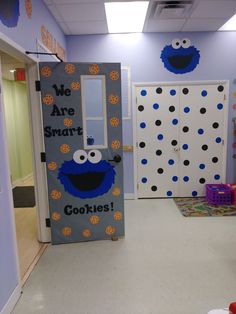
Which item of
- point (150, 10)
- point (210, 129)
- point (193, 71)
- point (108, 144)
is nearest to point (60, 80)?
point (108, 144)

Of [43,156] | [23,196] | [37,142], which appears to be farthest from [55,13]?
[23,196]

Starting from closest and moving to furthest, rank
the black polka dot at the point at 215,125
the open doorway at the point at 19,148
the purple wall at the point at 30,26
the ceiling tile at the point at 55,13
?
the purple wall at the point at 30,26, the ceiling tile at the point at 55,13, the open doorway at the point at 19,148, the black polka dot at the point at 215,125

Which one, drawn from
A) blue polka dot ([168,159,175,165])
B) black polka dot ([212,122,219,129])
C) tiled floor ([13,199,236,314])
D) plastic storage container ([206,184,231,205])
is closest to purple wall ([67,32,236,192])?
black polka dot ([212,122,219,129])

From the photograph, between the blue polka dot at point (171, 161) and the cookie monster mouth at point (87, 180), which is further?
the blue polka dot at point (171, 161)

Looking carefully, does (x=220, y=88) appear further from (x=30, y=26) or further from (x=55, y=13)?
(x=30, y=26)

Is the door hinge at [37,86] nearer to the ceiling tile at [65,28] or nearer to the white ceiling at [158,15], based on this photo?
the white ceiling at [158,15]

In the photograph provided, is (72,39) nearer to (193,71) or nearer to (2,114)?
(193,71)

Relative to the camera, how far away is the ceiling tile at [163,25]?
3704 millimetres

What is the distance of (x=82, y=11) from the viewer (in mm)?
3301

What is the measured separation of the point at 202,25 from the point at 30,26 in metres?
2.66

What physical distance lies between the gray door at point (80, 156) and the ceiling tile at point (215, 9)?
58.1 inches

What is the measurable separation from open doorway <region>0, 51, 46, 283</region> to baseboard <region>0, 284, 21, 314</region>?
3.30 feet

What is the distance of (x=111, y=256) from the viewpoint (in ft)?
8.88

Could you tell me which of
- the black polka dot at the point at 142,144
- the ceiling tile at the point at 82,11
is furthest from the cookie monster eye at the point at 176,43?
the black polka dot at the point at 142,144
